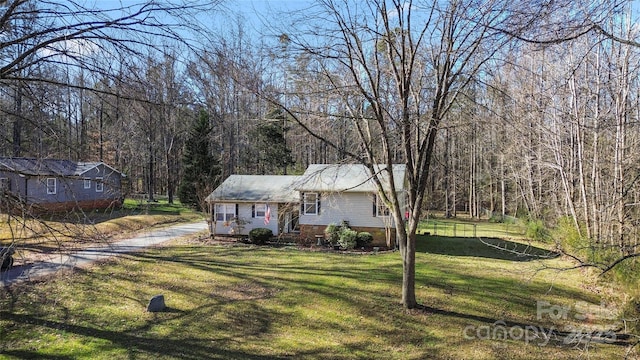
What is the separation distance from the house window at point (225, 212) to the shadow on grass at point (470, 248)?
9.22 metres

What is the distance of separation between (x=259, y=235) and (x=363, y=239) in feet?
15.9

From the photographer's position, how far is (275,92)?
26.2 ft

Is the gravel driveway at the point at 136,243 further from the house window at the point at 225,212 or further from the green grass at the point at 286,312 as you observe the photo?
the house window at the point at 225,212

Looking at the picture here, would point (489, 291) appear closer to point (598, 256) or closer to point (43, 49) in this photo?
point (598, 256)

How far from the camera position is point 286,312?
9.27 m

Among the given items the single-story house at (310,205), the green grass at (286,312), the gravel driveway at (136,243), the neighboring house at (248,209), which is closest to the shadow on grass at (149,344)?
the green grass at (286,312)

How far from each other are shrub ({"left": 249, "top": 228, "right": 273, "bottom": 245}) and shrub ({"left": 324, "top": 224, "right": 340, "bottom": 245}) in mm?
2883

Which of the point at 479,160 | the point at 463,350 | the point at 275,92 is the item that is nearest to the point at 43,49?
the point at 275,92

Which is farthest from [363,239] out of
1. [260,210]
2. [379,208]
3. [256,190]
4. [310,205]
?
[256,190]

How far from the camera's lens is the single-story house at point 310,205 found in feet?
58.8

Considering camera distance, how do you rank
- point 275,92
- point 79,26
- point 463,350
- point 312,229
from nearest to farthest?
point 79,26 → point 463,350 → point 275,92 → point 312,229

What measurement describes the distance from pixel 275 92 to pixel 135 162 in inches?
175

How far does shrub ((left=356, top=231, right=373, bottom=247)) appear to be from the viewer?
17.5 metres

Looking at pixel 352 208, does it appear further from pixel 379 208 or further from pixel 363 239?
pixel 363 239
